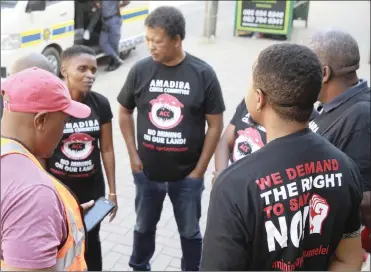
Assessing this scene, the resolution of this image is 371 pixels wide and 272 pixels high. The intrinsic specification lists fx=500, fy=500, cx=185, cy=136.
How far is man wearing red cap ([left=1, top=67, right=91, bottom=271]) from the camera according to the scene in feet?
5.32

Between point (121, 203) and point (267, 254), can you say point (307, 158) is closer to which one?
point (267, 254)

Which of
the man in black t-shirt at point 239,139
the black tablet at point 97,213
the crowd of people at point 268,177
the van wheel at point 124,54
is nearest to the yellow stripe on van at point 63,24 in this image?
the van wheel at point 124,54

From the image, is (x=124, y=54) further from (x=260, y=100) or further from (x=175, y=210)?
(x=260, y=100)

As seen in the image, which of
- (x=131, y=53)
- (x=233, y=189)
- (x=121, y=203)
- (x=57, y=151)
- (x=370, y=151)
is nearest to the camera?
(x=233, y=189)

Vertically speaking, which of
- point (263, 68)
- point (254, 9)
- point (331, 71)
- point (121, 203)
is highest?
point (263, 68)

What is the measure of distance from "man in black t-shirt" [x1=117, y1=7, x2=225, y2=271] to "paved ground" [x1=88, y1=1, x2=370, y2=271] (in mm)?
405

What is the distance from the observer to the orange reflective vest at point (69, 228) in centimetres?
175

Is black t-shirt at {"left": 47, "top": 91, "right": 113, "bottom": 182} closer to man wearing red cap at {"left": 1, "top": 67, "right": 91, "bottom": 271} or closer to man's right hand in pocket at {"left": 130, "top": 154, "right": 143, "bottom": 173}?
man's right hand in pocket at {"left": 130, "top": 154, "right": 143, "bottom": 173}

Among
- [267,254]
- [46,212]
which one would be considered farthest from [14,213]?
[267,254]

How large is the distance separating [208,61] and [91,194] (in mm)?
7604

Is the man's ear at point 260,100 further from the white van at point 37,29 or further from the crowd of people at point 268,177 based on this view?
the white van at point 37,29

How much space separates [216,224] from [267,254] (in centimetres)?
23

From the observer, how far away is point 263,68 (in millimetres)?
1891

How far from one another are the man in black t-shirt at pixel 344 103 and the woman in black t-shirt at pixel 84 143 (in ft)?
4.54
